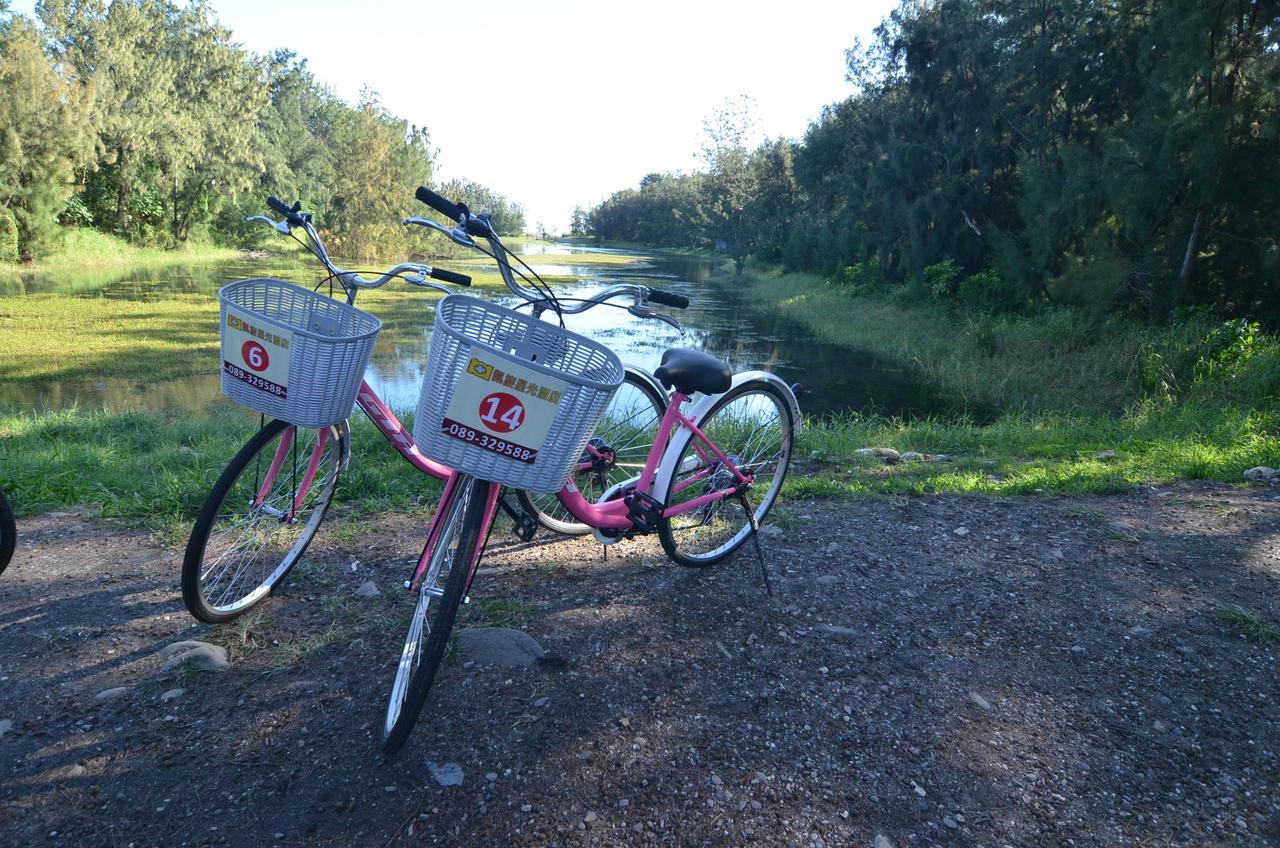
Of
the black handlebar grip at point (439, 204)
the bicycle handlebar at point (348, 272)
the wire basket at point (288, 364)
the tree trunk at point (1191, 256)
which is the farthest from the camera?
the tree trunk at point (1191, 256)

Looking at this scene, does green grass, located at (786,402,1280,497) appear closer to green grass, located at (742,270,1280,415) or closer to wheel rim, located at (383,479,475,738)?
green grass, located at (742,270,1280,415)

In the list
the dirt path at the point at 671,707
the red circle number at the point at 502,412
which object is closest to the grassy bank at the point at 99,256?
the dirt path at the point at 671,707

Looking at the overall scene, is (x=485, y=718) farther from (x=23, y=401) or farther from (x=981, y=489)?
(x=23, y=401)

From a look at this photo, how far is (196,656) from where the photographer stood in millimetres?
2566

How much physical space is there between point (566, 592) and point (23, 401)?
9.06 m

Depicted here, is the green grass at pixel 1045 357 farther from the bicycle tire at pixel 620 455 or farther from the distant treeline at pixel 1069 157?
the bicycle tire at pixel 620 455

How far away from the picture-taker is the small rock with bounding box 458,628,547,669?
2639mm

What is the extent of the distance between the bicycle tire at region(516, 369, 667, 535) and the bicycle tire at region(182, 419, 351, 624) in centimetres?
79

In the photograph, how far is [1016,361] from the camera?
13656 millimetres

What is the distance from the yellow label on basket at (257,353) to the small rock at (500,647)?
1.01m

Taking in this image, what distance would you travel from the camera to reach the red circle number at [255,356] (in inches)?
94.9

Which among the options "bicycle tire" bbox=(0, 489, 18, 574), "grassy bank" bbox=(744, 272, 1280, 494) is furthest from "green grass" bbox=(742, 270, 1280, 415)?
"bicycle tire" bbox=(0, 489, 18, 574)

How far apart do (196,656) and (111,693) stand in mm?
241

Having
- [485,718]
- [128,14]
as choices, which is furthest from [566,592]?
[128,14]
